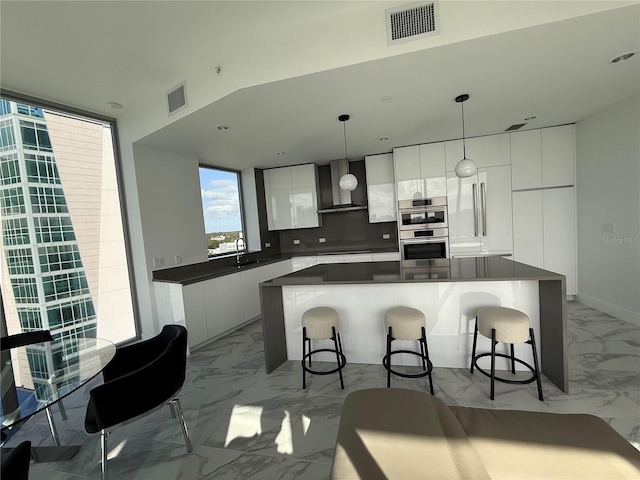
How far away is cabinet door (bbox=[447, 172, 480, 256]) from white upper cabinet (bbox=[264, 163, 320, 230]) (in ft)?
7.57

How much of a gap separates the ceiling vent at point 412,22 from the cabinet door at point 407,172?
274 centimetres

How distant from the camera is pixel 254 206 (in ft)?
17.7

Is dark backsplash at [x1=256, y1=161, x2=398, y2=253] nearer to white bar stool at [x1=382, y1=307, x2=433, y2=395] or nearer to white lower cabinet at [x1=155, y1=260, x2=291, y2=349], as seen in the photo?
white lower cabinet at [x1=155, y1=260, x2=291, y2=349]

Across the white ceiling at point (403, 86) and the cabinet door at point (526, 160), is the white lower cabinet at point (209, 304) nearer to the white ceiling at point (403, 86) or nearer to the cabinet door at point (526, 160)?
the white ceiling at point (403, 86)

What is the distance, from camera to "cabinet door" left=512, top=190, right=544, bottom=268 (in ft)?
13.5

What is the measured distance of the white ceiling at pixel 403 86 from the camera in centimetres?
194

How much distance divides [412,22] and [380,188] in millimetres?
3139

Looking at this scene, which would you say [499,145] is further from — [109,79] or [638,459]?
[109,79]

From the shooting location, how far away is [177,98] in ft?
8.84

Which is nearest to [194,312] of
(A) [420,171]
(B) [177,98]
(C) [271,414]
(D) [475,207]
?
(C) [271,414]

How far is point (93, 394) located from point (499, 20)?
122 inches

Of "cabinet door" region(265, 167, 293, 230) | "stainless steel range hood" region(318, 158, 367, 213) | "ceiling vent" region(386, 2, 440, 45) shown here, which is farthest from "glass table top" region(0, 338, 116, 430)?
"stainless steel range hood" region(318, 158, 367, 213)

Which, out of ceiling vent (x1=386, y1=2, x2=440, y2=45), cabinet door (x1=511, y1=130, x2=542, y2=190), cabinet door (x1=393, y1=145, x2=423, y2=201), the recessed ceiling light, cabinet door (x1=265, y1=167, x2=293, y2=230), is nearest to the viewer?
ceiling vent (x1=386, y1=2, x2=440, y2=45)

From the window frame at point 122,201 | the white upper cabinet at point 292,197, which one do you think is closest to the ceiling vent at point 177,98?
the window frame at point 122,201
